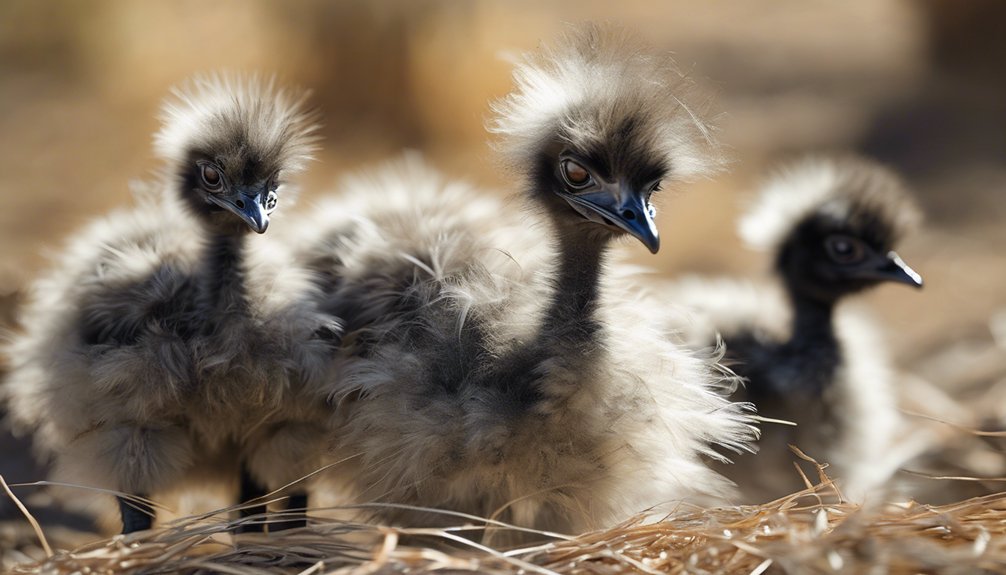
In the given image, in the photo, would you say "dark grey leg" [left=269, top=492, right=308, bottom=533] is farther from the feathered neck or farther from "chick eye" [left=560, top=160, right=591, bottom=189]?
"chick eye" [left=560, top=160, right=591, bottom=189]

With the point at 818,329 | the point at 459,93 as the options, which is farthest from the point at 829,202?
the point at 459,93

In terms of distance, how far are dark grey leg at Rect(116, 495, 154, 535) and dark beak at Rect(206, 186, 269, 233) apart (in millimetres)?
697

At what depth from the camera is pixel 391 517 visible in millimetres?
2283

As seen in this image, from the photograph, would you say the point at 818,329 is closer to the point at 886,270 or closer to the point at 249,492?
the point at 886,270

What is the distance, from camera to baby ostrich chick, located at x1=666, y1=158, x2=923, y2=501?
9.94 feet

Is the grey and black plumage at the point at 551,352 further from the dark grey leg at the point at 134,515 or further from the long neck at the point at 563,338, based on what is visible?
the dark grey leg at the point at 134,515

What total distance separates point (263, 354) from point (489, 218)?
77 cm

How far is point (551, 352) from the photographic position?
2115 millimetres

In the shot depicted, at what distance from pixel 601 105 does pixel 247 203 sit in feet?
2.56

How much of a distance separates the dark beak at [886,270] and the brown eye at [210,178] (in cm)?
189

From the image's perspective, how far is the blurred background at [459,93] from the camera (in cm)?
536

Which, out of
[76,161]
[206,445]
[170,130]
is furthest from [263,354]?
[76,161]

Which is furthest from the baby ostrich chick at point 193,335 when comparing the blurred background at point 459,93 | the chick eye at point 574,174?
the blurred background at point 459,93

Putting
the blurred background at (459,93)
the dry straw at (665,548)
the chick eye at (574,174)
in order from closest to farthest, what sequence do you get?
the dry straw at (665,548) < the chick eye at (574,174) < the blurred background at (459,93)
